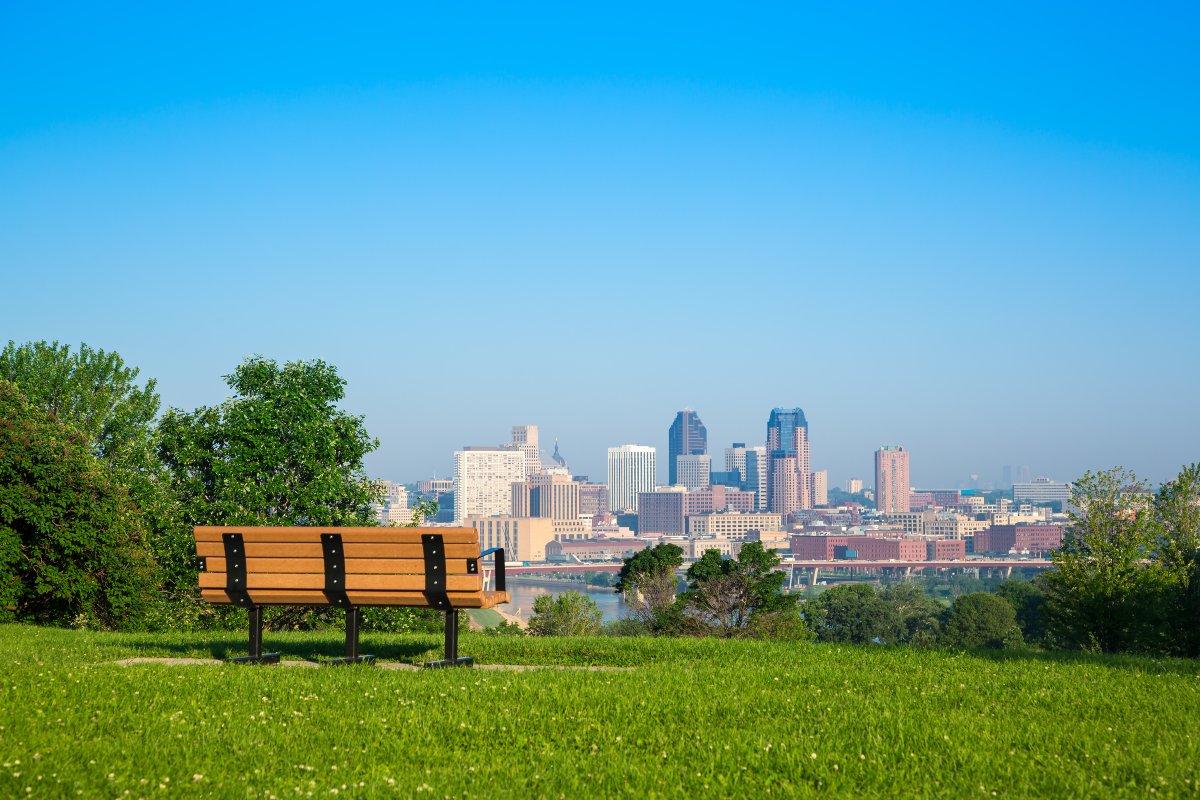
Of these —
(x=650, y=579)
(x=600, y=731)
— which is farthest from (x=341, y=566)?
(x=650, y=579)

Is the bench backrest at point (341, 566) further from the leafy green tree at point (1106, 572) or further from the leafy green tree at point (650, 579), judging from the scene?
the leafy green tree at point (650, 579)

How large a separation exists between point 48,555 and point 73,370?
19.4 metres

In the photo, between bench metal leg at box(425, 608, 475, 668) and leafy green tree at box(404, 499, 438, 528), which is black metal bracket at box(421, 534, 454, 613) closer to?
bench metal leg at box(425, 608, 475, 668)

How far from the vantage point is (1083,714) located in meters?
5.80

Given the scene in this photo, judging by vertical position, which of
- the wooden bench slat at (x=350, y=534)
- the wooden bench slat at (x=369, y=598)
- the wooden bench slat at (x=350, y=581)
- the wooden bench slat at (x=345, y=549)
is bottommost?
the wooden bench slat at (x=369, y=598)

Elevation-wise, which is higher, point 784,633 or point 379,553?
point 379,553

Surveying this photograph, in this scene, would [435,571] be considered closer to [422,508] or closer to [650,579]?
[422,508]

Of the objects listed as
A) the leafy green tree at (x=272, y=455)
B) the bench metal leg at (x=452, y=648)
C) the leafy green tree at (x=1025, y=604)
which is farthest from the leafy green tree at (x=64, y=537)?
the leafy green tree at (x=1025, y=604)

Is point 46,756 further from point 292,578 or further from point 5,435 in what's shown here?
point 5,435

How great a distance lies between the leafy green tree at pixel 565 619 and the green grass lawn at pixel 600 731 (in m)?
29.5

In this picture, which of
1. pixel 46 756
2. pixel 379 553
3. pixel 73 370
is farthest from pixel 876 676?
pixel 73 370

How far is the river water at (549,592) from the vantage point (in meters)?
128

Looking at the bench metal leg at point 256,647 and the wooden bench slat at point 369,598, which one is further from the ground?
the wooden bench slat at point 369,598

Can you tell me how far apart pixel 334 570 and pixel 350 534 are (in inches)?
12.0
